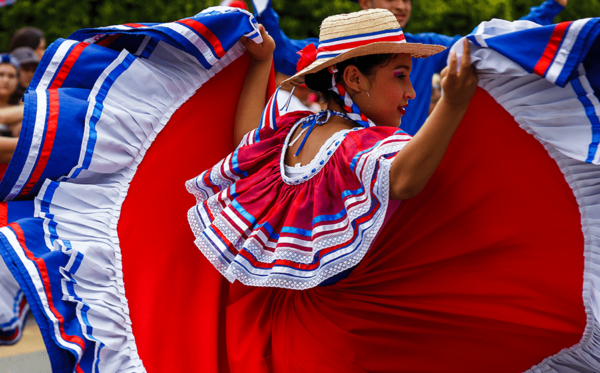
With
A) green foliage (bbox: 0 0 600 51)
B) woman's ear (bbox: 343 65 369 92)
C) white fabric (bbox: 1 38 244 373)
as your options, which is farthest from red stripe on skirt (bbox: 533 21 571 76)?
green foliage (bbox: 0 0 600 51)

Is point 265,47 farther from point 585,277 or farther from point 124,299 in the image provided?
point 585,277

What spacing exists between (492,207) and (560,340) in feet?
1.41

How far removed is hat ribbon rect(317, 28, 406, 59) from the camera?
1.81m

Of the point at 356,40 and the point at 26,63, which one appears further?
the point at 26,63

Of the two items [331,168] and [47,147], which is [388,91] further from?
[47,147]

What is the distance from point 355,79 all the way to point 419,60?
1491 millimetres

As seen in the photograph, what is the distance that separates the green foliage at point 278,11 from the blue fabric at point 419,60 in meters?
6.08

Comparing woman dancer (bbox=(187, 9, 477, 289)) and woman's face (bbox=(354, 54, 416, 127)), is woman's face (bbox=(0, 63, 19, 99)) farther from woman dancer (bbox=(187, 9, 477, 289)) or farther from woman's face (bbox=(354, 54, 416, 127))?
woman's face (bbox=(354, 54, 416, 127))

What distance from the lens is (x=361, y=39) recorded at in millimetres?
1816

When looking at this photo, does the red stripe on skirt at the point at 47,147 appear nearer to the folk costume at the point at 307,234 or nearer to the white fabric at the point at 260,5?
the folk costume at the point at 307,234

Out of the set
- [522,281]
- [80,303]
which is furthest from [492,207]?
[80,303]

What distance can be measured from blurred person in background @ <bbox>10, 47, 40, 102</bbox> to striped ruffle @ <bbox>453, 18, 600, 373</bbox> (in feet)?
14.0

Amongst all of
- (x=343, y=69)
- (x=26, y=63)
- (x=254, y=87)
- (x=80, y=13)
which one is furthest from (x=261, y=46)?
(x=80, y=13)

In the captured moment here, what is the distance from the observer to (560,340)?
5.78ft
